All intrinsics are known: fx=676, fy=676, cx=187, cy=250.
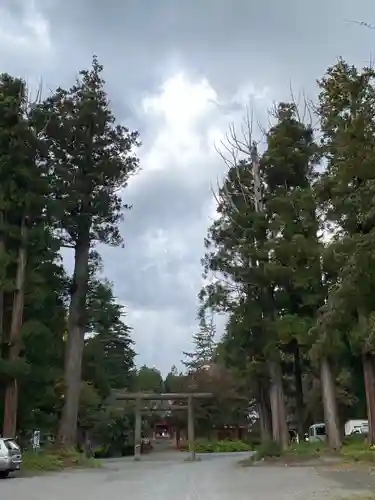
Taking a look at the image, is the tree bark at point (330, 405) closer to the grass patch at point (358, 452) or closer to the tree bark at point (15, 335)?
the grass patch at point (358, 452)

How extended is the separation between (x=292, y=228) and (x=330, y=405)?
27.1 ft

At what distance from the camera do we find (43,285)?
31281 mm

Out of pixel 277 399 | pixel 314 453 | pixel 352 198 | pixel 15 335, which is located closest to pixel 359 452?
pixel 314 453

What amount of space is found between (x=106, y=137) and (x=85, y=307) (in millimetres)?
9030

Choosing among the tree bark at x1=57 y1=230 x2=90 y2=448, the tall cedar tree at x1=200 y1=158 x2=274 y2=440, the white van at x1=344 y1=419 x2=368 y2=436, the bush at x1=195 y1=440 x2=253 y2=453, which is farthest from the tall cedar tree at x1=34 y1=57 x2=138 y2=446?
the bush at x1=195 y1=440 x2=253 y2=453

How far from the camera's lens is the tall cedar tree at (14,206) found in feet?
95.7

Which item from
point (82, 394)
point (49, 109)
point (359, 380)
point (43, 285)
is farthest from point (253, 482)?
point (82, 394)

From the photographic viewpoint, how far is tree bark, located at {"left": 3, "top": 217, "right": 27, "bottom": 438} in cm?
2864

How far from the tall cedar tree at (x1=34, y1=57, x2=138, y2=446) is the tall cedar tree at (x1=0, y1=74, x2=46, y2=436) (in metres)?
1.74

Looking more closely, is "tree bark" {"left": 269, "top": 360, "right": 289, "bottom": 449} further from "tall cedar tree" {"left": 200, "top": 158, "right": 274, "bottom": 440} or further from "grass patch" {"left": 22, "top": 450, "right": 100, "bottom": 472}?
"grass patch" {"left": 22, "top": 450, "right": 100, "bottom": 472}

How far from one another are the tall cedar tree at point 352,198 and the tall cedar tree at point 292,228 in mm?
2345

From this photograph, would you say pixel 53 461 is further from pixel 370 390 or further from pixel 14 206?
pixel 370 390

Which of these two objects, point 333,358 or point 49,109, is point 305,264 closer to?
point 333,358

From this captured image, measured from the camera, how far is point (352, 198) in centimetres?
2175
